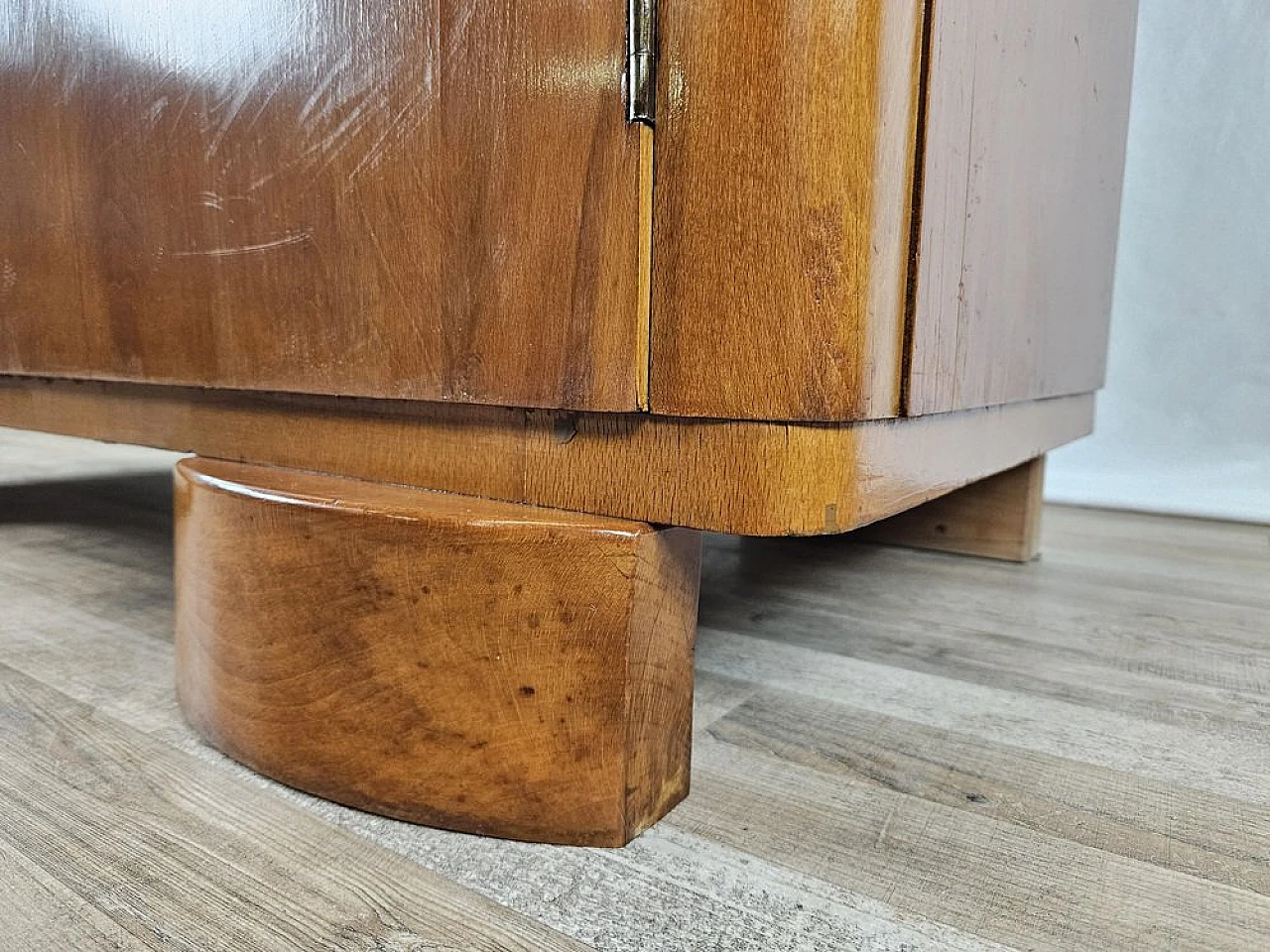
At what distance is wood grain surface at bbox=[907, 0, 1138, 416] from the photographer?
17.9 inches

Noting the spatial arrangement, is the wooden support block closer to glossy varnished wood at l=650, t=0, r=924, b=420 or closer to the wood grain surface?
the wood grain surface

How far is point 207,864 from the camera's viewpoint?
417mm

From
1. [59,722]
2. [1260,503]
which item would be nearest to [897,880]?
[59,722]

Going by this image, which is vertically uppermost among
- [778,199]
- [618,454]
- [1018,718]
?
[778,199]

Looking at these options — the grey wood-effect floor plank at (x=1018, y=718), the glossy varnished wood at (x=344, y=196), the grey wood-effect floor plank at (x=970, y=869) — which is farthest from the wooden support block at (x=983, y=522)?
the glossy varnished wood at (x=344, y=196)

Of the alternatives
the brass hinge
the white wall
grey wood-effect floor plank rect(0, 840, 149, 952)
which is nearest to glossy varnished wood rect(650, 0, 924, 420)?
the brass hinge

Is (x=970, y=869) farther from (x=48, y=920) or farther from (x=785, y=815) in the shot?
(x=48, y=920)

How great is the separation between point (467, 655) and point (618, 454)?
12 cm

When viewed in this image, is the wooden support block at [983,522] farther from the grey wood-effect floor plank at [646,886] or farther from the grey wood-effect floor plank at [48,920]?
the grey wood-effect floor plank at [48,920]

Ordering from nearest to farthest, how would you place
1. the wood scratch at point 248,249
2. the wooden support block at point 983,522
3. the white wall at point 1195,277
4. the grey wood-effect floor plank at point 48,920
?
1. the grey wood-effect floor plank at point 48,920
2. the wood scratch at point 248,249
3. the wooden support block at point 983,522
4. the white wall at point 1195,277

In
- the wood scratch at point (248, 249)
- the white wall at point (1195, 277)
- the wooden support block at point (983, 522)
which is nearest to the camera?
the wood scratch at point (248, 249)

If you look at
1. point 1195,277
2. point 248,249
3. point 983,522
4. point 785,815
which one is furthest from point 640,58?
point 1195,277

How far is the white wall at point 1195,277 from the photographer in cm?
150

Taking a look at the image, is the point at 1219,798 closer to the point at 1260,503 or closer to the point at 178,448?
the point at 178,448
